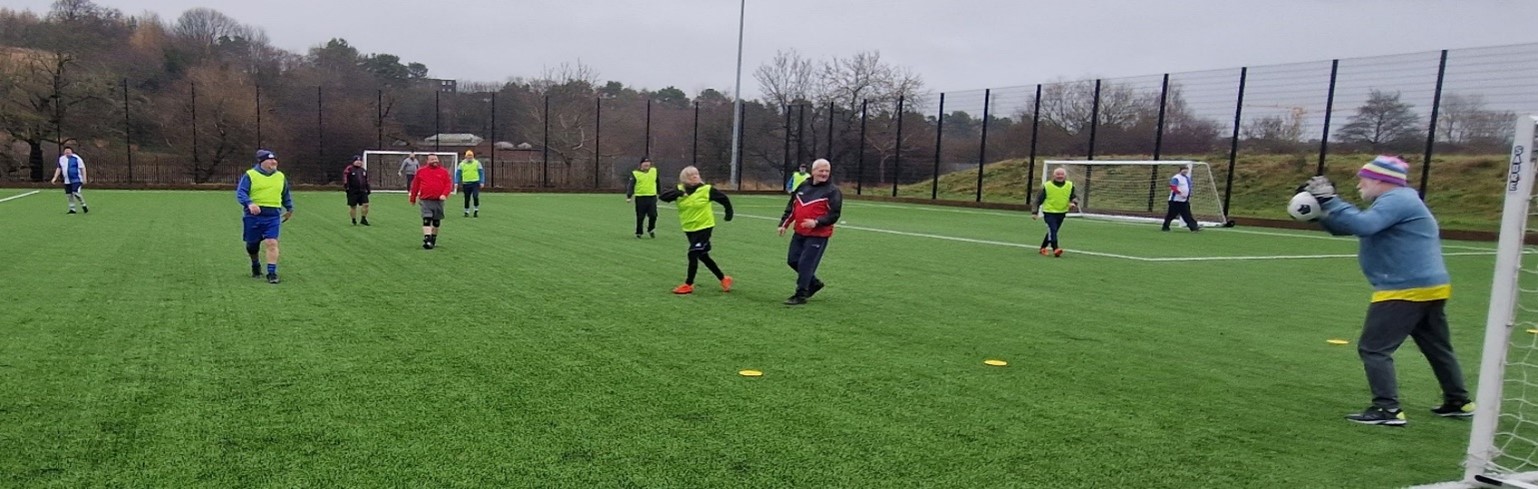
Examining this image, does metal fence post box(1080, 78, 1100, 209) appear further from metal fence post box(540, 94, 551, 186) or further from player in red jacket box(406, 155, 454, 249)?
metal fence post box(540, 94, 551, 186)

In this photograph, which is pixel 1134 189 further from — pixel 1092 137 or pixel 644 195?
pixel 644 195

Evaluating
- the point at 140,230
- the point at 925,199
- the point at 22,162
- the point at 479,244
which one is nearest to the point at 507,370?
the point at 479,244

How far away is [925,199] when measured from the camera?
37.0 metres

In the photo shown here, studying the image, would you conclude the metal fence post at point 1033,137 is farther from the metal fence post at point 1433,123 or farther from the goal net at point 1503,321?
the goal net at point 1503,321

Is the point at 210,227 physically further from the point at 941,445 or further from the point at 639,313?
the point at 941,445

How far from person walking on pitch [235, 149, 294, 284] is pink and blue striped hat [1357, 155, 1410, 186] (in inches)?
366

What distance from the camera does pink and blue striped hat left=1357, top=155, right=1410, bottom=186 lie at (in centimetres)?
482

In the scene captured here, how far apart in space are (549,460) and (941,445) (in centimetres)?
176

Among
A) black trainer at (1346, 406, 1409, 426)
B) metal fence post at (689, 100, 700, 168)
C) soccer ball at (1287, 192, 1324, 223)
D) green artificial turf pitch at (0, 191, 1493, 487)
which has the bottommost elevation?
green artificial turf pitch at (0, 191, 1493, 487)

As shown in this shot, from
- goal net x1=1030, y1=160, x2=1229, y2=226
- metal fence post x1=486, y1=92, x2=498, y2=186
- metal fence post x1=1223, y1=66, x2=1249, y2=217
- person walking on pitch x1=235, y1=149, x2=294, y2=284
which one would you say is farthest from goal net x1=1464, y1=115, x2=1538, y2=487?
metal fence post x1=486, y1=92, x2=498, y2=186

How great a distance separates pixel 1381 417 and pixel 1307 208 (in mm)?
1296

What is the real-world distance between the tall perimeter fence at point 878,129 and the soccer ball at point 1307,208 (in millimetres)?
20857

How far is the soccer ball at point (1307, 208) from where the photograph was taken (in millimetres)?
4527

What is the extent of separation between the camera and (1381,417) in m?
4.89
